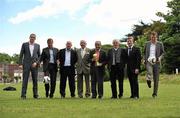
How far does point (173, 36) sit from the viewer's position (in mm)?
64562

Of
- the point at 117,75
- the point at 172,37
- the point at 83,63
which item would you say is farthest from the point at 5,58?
the point at 117,75

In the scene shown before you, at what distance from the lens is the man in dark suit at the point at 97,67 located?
19297mm

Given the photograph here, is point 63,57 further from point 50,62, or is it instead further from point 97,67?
point 97,67

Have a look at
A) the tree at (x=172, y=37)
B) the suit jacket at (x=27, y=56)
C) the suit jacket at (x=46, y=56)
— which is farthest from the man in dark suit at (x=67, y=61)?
the tree at (x=172, y=37)

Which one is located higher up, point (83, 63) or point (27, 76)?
point (83, 63)

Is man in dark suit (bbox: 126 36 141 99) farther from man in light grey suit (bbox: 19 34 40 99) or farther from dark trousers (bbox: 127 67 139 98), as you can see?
man in light grey suit (bbox: 19 34 40 99)

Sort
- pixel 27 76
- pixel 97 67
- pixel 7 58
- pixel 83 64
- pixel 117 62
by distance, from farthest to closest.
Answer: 1. pixel 7 58
2. pixel 83 64
3. pixel 97 67
4. pixel 27 76
5. pixel 117 62

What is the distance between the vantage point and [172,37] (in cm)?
6425

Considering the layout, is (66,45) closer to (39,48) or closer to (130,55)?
(39,48)

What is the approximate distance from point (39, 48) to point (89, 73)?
2033 millimetres

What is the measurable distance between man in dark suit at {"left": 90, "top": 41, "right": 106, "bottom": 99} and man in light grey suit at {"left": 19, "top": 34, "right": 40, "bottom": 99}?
2.00 meters

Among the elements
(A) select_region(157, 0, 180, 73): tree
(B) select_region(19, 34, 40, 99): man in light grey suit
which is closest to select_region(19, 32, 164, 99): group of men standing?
(B) select_region(19, 34, 40, 99): man in light grey suit

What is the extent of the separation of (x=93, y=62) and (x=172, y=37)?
45.7 m

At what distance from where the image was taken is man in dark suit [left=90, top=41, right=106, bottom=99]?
19.3m
